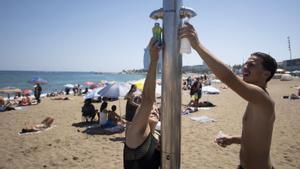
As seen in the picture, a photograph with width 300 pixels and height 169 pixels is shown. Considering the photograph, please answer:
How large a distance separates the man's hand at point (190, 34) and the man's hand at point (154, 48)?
5.8 inches

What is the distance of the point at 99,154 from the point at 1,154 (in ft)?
9.06

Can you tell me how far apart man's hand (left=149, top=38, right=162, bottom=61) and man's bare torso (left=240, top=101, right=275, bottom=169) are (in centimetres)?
92

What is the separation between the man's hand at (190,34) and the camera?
59.1 inches

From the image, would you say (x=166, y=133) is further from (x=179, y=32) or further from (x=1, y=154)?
(x=1, y=154)

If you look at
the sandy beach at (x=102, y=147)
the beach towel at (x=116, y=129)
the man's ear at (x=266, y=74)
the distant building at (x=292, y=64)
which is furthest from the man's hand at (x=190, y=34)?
the distant building at (x=292, y=64)

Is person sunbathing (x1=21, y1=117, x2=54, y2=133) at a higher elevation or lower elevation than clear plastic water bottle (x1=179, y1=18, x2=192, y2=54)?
lower

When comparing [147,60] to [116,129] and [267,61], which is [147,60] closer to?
[267,61]

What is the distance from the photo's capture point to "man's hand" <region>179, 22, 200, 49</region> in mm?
1502

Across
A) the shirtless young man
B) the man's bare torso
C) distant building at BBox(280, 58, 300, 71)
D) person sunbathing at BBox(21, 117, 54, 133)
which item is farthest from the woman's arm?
distant building at BBox(280, 58, 300, 71)

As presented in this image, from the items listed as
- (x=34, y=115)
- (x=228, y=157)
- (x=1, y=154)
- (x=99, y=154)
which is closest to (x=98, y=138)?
(x=99, y=154)

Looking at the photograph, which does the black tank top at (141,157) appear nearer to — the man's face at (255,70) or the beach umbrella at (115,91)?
the man's face at (255,70)

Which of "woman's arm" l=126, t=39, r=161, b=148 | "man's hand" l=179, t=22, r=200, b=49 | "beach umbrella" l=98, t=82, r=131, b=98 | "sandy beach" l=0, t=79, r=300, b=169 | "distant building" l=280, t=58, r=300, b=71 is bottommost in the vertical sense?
"sandy beach" l=0, t=79, r=300, b=169

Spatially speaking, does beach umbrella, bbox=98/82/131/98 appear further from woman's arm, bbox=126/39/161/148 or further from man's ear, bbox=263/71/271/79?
man's ear, bbox=263/71/271/79

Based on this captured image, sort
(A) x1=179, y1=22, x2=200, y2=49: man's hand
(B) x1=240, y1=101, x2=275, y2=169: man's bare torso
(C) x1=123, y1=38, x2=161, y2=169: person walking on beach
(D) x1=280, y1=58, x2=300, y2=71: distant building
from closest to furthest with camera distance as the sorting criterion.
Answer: (A) x1=179, y1=22, x2=200, y2=49: man's hand, (C) x1=123, y1=38, x2=161, y2=169: person walking on beach, (B) x1=240, y1=101, x2=275, y2=169: man's bare torso, (D) x1=280, y1=58, x2=300, y2=71: distant building
